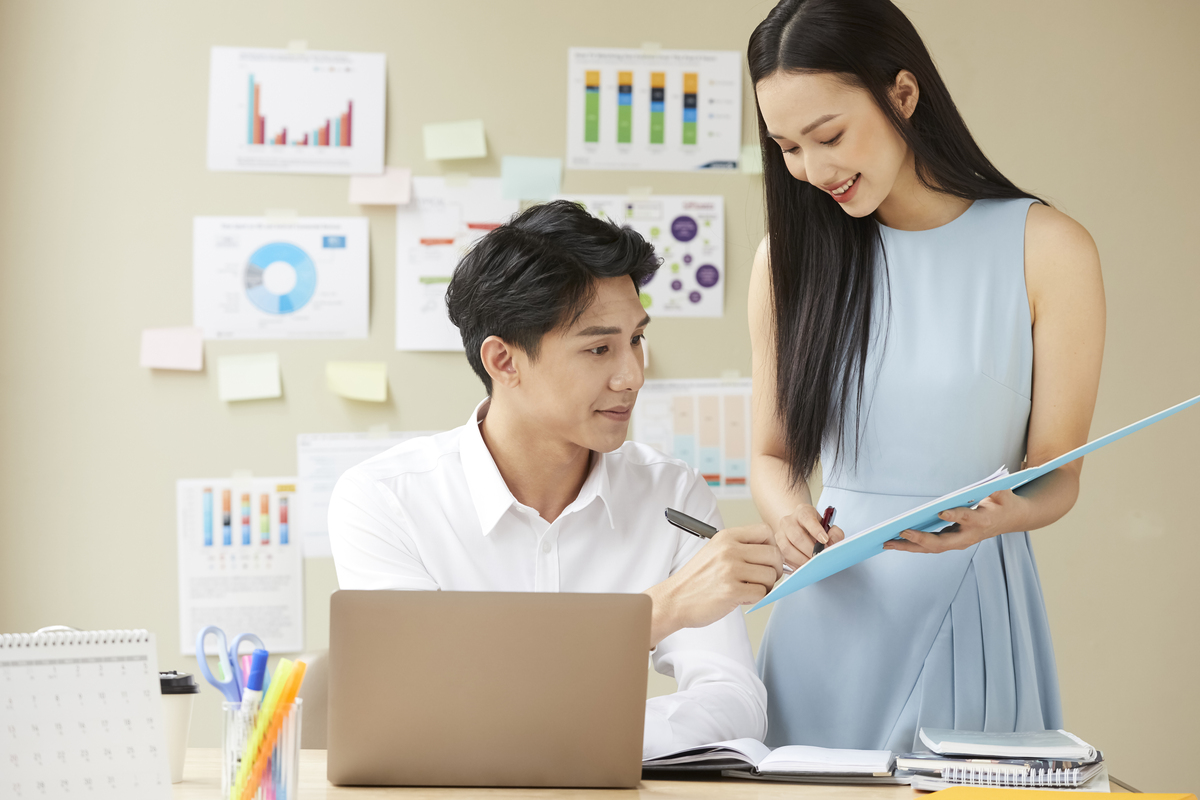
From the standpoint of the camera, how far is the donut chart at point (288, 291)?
244 cm

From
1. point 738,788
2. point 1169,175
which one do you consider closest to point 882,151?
point 738,788

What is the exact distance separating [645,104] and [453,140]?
0.48 metres

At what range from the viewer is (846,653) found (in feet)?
4.34

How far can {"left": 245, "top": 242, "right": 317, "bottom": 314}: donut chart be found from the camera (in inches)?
96.0

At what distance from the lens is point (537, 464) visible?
1458 millimetres

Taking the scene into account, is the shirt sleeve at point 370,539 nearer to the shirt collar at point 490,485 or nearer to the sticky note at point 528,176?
the shirt collar at point 490,485

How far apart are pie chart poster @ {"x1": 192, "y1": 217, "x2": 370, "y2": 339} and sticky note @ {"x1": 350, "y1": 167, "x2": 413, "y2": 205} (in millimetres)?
58

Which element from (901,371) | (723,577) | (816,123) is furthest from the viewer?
(901,371)

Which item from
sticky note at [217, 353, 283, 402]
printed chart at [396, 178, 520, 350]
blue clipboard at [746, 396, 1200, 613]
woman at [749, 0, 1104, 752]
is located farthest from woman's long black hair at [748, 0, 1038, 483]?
sticky note at [217, 353, 283, 402]

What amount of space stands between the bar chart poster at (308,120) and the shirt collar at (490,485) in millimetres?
1229

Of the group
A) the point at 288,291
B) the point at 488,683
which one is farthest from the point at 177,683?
the point at 288,291

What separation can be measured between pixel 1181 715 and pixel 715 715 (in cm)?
193

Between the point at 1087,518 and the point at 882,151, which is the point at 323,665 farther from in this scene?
the point at 1087,518

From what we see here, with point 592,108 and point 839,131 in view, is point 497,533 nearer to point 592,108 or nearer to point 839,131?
point 839,131
